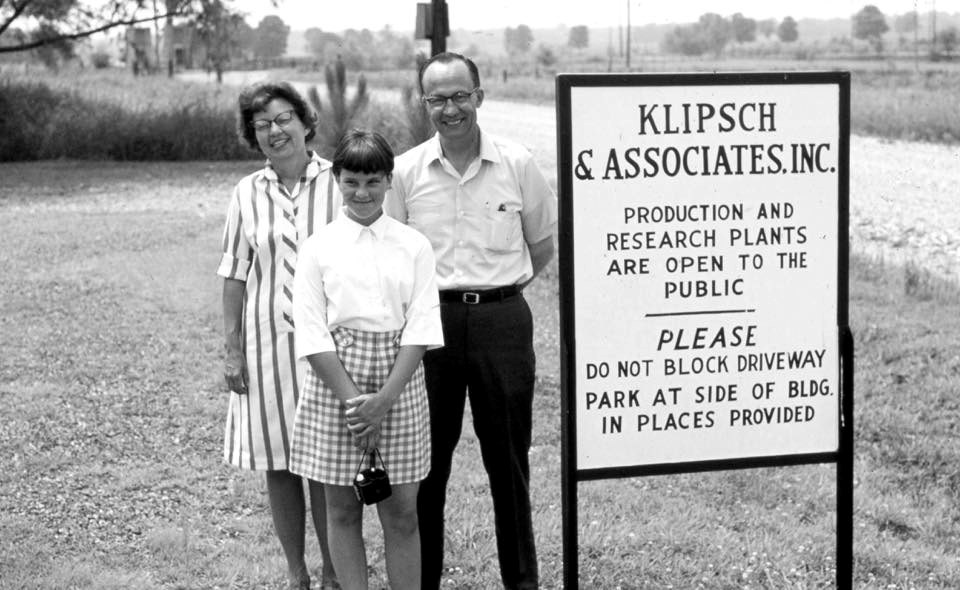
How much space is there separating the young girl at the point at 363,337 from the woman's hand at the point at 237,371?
0.46 metres

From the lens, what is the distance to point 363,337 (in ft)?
12.5

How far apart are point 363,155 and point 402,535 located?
1149 millimetres

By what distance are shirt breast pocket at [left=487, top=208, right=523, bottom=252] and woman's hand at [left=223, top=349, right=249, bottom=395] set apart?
0.90 meters

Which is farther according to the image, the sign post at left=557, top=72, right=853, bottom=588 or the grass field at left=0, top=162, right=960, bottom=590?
the grass field at left=0, top=162, right=960, bottom=590

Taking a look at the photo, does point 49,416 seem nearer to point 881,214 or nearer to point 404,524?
point 404,524

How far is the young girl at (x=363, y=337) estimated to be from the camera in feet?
12.4

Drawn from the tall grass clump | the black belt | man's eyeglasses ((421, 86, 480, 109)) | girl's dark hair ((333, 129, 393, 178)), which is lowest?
the black belt

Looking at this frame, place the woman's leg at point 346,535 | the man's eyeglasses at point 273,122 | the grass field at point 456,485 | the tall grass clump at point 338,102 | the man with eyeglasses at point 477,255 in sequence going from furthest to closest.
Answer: the tall grass clump at point 338,102 → the grass field at point 456,485 → the man's eyeglasses at point 273,122 → the man with eyeglasses at point 477,255 → the woman's leg at point 346,535

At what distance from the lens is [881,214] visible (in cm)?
1353

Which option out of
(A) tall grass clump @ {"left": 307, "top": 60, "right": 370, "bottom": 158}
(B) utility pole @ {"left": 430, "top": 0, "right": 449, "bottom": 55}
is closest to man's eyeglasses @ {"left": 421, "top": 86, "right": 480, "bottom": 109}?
(B) utility pole @ {"left": 430, "top": 0, "right": 449, "bottom": 55}

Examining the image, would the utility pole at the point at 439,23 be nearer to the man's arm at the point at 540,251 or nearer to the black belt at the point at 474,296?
the man's arm at the point at 540,251

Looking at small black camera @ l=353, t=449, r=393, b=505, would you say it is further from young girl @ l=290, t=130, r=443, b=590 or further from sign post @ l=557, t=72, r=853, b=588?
sign post @ l=557, t=72, r=853, b=588

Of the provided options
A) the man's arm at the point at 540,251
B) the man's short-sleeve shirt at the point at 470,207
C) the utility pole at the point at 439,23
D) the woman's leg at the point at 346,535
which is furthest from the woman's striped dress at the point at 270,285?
the utility pole at the point at 439,23

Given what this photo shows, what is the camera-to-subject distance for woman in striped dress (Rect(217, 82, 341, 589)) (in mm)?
4254
